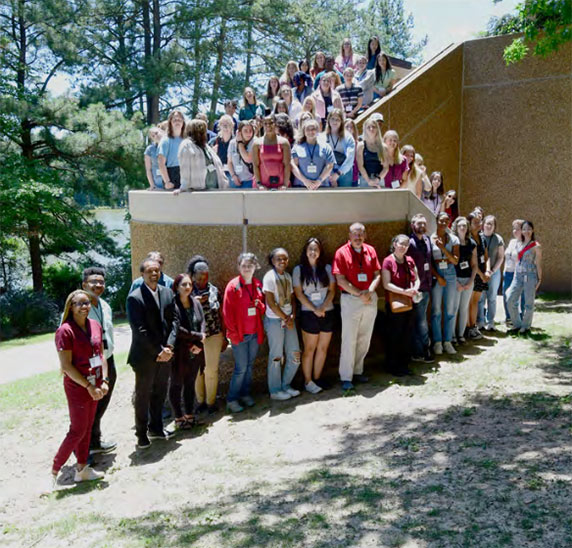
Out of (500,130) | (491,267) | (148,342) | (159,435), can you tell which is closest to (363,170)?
(491,267)

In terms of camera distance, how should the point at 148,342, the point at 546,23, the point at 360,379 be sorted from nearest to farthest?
the point at 148,342 → the point at 360,379 → the point at 546,23

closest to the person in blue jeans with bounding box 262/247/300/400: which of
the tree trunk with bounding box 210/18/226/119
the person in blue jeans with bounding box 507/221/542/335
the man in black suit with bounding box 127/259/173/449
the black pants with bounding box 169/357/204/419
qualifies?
the black pants with bounding box 169/357/204/419

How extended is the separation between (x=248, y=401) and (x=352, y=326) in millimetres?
1401

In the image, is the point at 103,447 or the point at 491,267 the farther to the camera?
the point at 491,267

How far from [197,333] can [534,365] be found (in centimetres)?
377

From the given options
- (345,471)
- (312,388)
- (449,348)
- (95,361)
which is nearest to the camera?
(345,471)

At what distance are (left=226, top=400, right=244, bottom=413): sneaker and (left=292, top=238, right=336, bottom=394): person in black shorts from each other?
0.79 metres

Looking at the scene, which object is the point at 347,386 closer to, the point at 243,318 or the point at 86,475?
the point at 243,318

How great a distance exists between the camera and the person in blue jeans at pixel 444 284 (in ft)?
25.7

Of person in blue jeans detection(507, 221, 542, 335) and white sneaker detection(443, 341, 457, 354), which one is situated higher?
person in blue jeans detection(507, 221, 542, 335)

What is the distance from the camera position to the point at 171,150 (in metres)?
7.92

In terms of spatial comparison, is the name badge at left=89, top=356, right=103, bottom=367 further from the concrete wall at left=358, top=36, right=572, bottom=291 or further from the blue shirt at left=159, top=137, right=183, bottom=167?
the concrete wall at left=358, top=36, right=572, bottom=291

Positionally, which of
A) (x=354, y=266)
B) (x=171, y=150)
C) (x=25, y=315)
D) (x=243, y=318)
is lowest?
(x=25, y=315)

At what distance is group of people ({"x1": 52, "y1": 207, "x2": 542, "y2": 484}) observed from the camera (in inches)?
225
